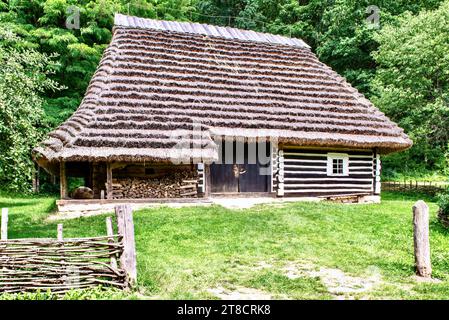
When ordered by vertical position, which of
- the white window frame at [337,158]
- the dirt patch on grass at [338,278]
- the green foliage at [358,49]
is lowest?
the dirt patch on grass at [338,278]

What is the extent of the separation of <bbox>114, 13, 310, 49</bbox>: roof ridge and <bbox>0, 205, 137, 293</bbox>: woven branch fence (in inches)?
586

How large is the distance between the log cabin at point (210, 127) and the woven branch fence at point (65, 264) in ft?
22.7

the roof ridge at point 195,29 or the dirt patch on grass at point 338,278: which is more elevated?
the roof ridge at point 195,29

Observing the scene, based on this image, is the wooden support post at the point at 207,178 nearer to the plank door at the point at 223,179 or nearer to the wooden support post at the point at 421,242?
the plank door at the point at 223,179

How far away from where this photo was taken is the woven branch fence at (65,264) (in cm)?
653

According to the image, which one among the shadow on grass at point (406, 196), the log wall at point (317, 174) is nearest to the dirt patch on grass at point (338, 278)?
the log wall at point (317, 174)

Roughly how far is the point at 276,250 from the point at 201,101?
28.3 feet

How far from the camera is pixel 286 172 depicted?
17.3 meters

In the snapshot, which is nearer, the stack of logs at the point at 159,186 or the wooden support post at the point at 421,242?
the wooden support post at the point at 421,242

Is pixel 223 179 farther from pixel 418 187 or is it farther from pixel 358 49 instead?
pixel 358 49

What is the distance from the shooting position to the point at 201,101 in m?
16.7

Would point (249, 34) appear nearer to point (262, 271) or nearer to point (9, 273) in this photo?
point (262, 271)

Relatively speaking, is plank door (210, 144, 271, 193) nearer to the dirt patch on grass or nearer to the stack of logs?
the stack of logs
